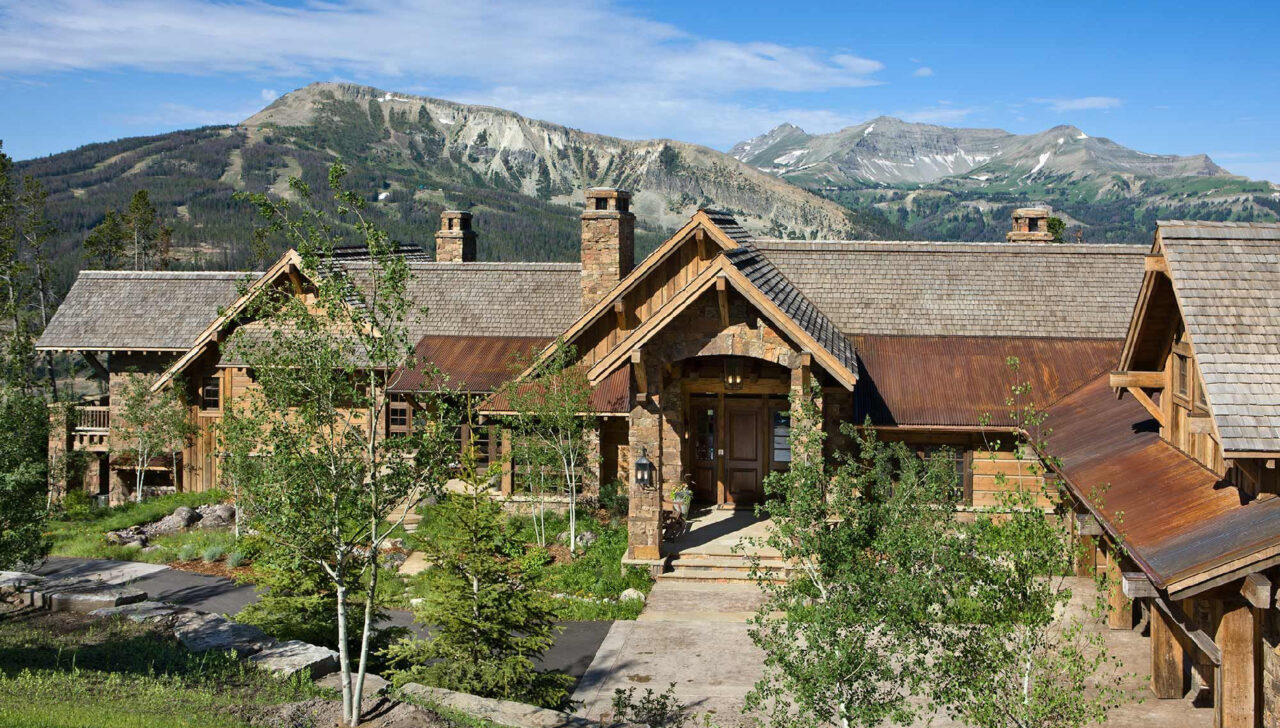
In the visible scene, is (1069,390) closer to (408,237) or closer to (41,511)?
(41,511)

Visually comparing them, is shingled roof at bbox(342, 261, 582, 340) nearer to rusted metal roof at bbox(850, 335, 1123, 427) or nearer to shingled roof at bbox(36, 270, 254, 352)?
shingled roof at bbox(36, 270, 254, 352)

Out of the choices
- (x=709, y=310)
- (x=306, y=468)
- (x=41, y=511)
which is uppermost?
(x=709, y=310)

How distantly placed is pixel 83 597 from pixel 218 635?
13.1ft

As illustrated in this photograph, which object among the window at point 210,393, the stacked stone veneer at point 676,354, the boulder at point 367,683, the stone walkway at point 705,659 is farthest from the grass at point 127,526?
the boulder at point 367,683

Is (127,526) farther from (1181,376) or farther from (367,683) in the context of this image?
(1181,376)

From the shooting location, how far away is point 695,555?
2177 cm

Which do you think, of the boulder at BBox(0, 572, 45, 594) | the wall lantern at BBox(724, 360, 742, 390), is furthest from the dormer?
the boulder at BBox(0, 572, 45, 594)

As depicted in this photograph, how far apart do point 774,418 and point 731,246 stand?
4733mm

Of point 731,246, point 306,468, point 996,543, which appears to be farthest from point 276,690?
point 731,246

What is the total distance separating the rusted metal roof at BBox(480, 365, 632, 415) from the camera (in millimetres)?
25188

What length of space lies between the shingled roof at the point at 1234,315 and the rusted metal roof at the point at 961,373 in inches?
410

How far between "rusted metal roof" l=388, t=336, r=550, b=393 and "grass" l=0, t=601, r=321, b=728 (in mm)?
10871

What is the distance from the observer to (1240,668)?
1057 cm

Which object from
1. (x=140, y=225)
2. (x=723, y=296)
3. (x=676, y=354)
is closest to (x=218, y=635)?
(x=676, y=354)
